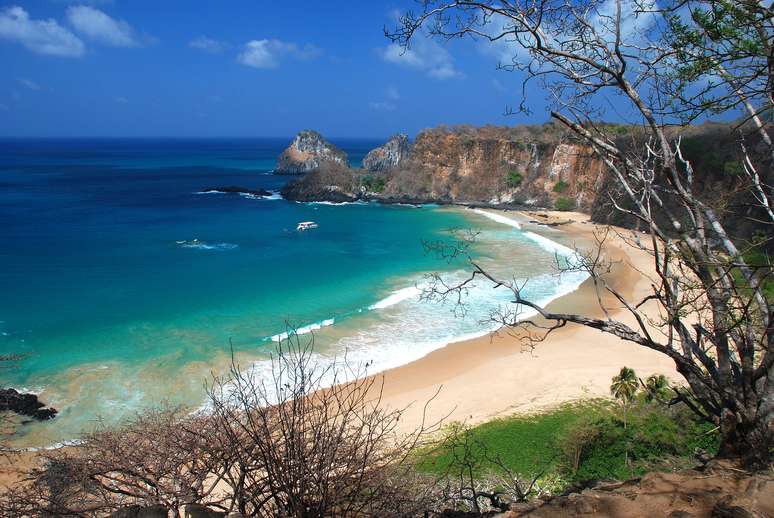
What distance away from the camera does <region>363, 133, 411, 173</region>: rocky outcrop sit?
89.0m

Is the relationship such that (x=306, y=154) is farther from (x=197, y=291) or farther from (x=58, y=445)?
(x=58, y=445)

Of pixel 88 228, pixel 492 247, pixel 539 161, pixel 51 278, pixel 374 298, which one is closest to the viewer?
pixel 374 298

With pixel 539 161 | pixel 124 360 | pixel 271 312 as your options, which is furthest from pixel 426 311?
pixel 539 161

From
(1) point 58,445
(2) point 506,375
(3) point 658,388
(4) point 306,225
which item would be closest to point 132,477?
(1) point 58,445

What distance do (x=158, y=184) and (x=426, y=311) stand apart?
68126 millimetres

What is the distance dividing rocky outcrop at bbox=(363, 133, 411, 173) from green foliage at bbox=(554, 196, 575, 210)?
112 ft

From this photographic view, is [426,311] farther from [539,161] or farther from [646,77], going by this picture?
[539,161]

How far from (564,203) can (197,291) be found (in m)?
43.2

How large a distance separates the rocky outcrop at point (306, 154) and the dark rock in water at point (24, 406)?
86.6 m

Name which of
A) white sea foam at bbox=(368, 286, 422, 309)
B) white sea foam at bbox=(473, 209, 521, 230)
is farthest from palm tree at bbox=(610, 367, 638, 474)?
white sea foam at bbox=(473, 209, 521, 230)

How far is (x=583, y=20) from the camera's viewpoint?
5469 mm

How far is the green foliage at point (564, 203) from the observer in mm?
58469

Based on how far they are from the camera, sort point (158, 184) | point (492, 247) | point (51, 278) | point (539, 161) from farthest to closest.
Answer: point (158, 184), point (539, 161), point (492, 247), point (51, 278)

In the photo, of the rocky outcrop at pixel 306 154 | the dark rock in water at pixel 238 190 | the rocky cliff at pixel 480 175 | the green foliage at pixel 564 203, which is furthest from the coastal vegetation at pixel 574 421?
the rocky outcrop at pixel 306 154
